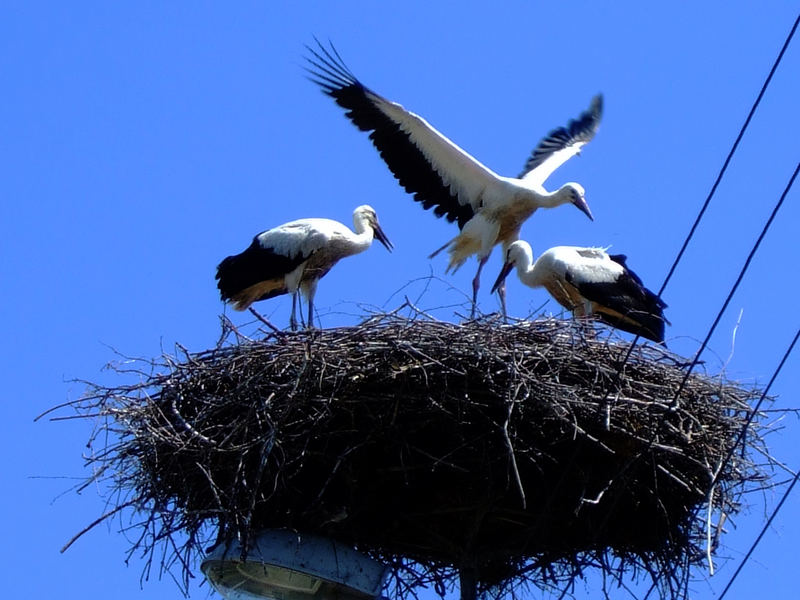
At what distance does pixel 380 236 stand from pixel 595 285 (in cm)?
168

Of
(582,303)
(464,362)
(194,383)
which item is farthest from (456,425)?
(582,303)

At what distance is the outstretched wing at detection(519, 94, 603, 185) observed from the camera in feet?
A: 38.7

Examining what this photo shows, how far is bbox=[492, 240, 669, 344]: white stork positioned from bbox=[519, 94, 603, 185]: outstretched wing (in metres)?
1.37

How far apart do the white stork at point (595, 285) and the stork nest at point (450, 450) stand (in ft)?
6.56

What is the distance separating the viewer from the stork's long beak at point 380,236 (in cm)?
1084

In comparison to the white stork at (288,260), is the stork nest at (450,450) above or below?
below

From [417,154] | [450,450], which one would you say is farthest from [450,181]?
[450,450]

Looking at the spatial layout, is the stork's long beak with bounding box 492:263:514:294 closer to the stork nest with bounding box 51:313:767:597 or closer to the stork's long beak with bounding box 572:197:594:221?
the stork's long beak with bounding box 572:197:594:221

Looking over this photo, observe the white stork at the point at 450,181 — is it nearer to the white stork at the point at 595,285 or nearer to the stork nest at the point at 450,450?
the white stork at the point at 595,285

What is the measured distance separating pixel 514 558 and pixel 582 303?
2.68 metres

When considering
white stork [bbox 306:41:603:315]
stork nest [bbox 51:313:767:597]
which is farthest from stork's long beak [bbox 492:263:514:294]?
stork nest [bbox 51:313:767:597]

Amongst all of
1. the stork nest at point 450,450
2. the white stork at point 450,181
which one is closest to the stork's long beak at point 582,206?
the white stork at point 450,181

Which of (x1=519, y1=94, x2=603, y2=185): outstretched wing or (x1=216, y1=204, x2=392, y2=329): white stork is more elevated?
(x1=519, y1=94, x2=603, y2=185): outstretched wing

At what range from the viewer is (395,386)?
7.36 metres
